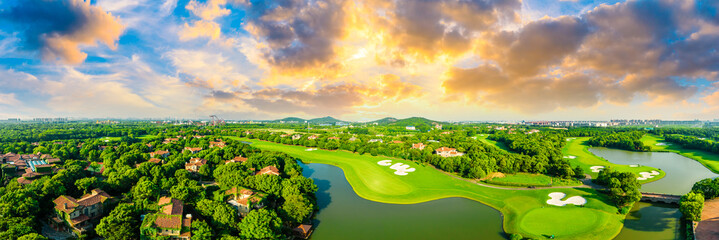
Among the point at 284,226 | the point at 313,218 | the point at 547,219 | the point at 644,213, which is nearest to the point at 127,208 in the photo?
the point at 284,226

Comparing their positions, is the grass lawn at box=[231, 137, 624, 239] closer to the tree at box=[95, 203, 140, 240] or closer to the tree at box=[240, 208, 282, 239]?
the tree at box=[240, 208, 282, 239]

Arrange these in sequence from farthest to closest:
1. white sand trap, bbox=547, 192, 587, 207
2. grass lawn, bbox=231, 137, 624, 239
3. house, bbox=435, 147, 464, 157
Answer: house, bbox=435, 147, 464, 157
white sand trap, bbox=547, 192, 587, 207
grass lawn, bbox=231, 137, 624, 239

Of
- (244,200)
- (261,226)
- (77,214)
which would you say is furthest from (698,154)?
(77,214)

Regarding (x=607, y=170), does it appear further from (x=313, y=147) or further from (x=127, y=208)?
(x=313, y=147)

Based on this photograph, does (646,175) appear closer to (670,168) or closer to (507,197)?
(670,168)

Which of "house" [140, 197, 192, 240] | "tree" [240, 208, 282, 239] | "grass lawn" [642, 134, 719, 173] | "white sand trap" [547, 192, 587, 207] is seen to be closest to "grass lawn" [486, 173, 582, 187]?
"white sand trap" [547, 192, 587, 207]

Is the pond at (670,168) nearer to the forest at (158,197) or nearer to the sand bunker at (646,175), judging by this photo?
the sand bunker at (646,175)

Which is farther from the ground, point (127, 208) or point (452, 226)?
point (127, 208)
